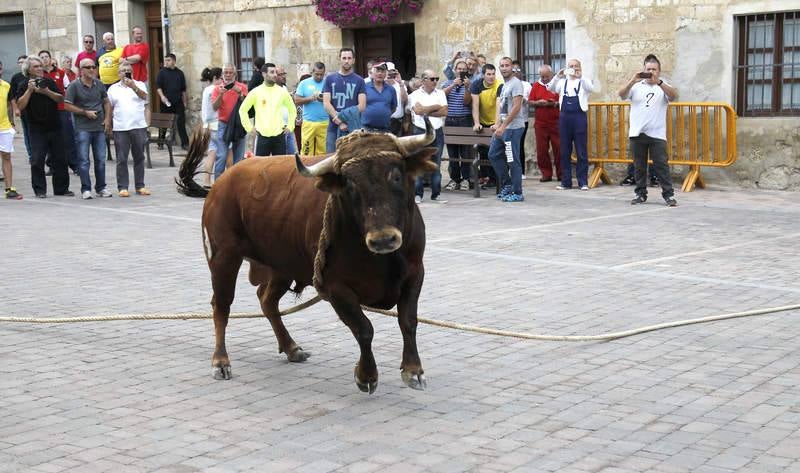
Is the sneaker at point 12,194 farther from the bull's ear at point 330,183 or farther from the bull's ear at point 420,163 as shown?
the bull's ear at point 420,163

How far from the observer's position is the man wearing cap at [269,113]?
16531mm

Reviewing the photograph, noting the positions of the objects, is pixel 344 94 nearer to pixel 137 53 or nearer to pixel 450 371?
pixel 137 53

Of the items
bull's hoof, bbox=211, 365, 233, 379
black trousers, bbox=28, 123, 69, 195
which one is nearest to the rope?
bull's hoof, bbox=211, 365, 233, 379

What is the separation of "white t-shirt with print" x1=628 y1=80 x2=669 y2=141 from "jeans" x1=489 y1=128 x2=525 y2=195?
1619 mm

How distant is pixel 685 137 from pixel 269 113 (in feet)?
20.0

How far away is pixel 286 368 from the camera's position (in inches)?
287

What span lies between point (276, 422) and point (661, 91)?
419 inches

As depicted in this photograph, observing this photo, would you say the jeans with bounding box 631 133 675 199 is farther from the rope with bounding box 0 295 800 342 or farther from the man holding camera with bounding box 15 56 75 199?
the man holding camera with bounding box 15 56 75 199

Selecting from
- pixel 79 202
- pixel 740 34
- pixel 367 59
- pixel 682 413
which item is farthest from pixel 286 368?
pixel 367 59

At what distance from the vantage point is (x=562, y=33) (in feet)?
64.3

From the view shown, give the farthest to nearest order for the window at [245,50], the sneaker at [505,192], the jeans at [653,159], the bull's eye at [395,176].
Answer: the window at [245,50] → the sneaker at [505,192] → the jeans at [653,159] → the bull's eye at [395,176]

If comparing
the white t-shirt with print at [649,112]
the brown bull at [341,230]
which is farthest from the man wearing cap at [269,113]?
Result: the brown bull at [341,230]

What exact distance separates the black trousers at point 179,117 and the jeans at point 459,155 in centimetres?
806

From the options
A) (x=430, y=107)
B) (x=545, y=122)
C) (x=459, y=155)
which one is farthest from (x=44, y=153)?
(x=545, y=122)
